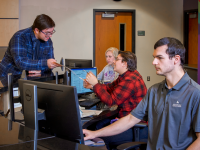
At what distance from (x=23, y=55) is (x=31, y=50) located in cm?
15

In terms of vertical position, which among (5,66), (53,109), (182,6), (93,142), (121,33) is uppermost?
(182,6)

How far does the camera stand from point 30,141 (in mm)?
1002

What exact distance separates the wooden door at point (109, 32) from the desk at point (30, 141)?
3891 mm

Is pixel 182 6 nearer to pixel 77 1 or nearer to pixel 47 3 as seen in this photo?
pixel 77 1

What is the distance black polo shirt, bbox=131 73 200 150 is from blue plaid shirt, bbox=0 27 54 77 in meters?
1.21

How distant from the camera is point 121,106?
2102 mm

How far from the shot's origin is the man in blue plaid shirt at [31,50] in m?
2.05

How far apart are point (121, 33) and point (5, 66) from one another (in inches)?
131

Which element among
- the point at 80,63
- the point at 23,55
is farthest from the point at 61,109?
the point at 80,63

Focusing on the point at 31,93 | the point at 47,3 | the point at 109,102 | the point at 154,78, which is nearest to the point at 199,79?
the point at 154,78

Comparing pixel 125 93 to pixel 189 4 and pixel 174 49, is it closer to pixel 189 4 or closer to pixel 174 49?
pixel 174 49

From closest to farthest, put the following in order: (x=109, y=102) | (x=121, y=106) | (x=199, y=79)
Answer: (x=109, y=102)
(x=121, y=106)
(x=199, y=79)

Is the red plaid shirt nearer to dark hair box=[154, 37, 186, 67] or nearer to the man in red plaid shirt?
the man in red plaid shirt

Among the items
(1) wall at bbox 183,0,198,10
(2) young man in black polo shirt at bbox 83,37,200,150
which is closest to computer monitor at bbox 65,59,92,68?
(2) young man in black polo shirt at bbox 83,37,200,150
